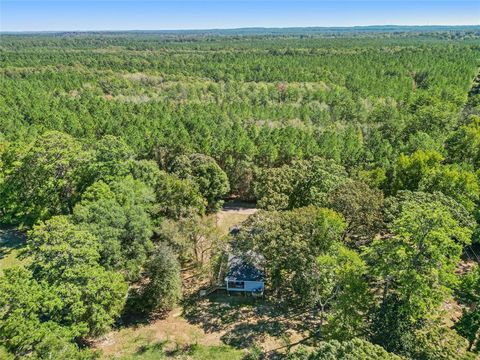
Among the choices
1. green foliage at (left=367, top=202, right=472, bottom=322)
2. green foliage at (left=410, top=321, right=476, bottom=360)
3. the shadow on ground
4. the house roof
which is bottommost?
the shadow on ground

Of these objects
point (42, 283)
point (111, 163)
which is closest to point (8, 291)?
point (42, 283)

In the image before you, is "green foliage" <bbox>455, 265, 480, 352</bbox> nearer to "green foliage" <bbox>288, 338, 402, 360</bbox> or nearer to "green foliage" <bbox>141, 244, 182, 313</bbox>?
"green foliage" <bbox>288, 338, 402, 360</bbox>

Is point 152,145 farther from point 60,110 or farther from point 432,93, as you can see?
point 432,93

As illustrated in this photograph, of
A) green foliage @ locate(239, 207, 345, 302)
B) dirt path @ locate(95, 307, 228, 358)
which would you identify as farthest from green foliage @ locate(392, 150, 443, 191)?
dirt path @ locate(95, 307, 228, 358)

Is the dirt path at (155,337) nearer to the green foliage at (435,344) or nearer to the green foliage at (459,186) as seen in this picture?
the green foliage at (435,344)

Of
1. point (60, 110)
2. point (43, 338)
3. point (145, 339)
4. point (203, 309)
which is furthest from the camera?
point (60, 110)

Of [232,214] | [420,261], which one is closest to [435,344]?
[420,261]
